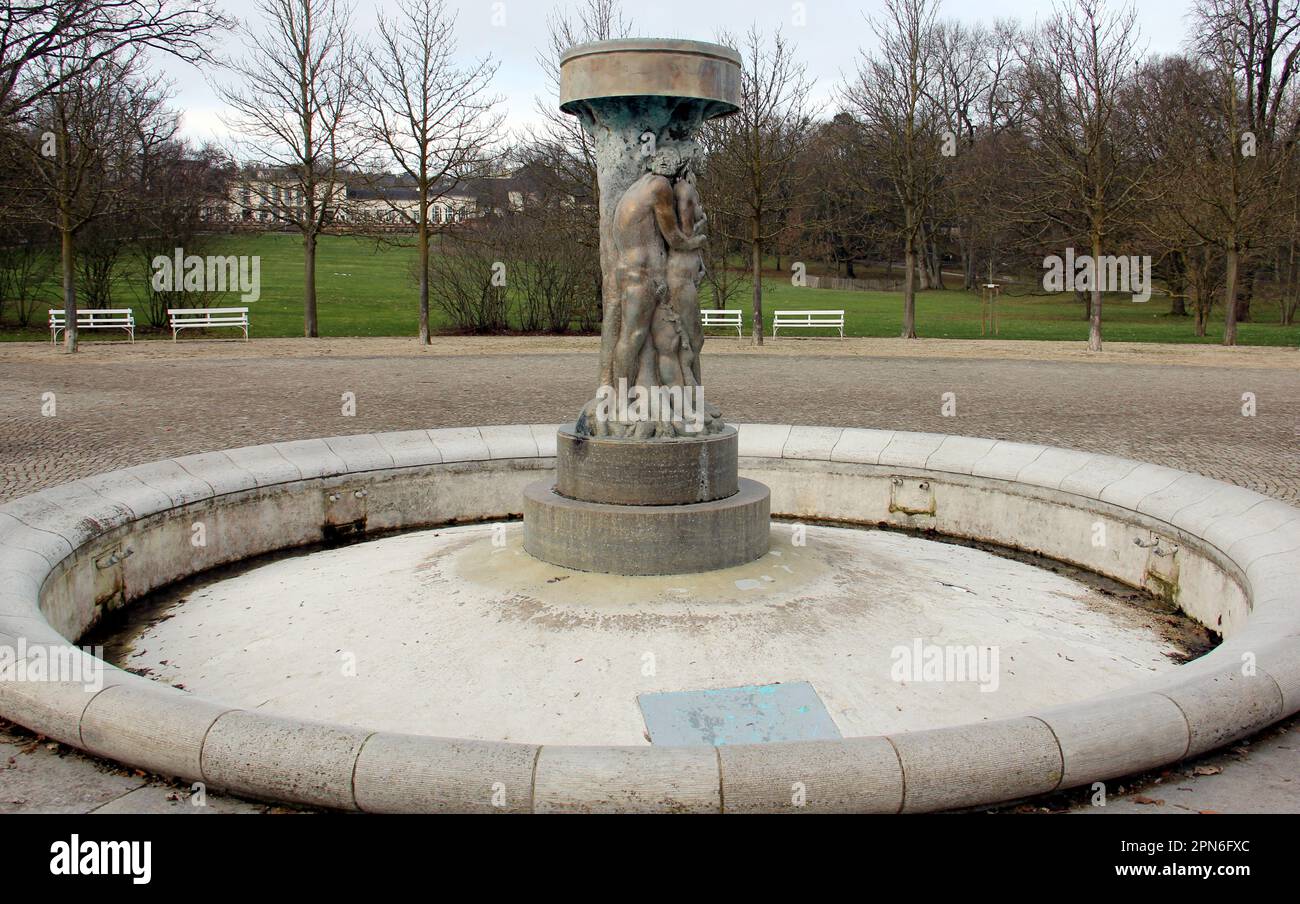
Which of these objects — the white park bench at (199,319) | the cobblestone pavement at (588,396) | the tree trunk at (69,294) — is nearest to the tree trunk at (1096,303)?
the cobblestone pavement at (588,396)

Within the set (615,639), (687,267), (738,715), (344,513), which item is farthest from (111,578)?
(738,715)

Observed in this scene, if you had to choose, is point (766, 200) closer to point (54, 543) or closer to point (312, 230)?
point (312, 230)

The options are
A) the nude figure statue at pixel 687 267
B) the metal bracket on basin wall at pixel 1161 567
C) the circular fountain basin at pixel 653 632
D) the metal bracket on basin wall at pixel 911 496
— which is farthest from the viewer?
the metal bracket on basin wall at pixel 911 496

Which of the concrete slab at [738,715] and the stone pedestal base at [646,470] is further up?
the stone pedestal base at [646,470]

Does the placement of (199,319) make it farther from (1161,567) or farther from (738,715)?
(738,715)

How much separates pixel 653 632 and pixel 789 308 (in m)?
38.5

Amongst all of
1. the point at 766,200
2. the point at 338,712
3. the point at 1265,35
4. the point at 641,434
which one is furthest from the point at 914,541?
the point at 1265,35

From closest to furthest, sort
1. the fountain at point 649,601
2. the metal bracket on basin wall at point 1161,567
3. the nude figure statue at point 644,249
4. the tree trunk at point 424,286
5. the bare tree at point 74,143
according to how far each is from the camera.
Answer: the fountain at point 649,601, the nude figure statue at point 644,249, the metal bracket on basin wall at point 1161,567, the bare tree at point 74,143, the tree trunk at point 424,286

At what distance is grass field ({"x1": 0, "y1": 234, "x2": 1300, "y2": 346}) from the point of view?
103 ft

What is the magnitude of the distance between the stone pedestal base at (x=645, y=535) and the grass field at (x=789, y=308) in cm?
2226

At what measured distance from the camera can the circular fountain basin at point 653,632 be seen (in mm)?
3758

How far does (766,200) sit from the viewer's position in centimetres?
2777

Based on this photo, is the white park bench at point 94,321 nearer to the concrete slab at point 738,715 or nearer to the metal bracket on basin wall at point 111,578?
the metal bracket on basin wall at point 111,578

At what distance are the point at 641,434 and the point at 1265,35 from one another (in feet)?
133
